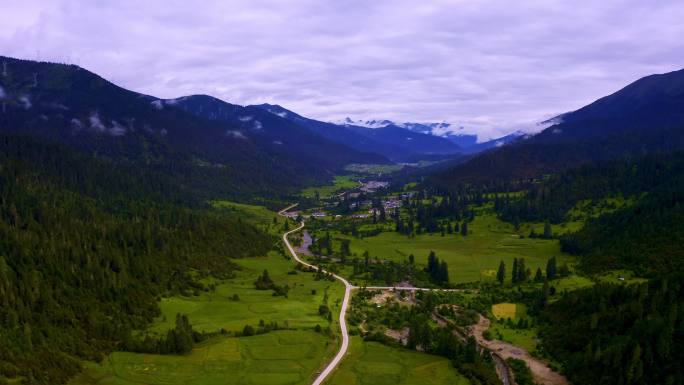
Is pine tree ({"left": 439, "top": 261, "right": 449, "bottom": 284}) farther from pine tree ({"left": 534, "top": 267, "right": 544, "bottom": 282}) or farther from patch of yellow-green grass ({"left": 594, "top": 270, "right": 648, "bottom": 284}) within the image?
patch of yellow-green grass ({"left": 594, "top": 270, "right": 648, "bottom": 284})

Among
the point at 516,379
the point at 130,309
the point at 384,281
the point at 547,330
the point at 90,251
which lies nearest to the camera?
the point at 516,379

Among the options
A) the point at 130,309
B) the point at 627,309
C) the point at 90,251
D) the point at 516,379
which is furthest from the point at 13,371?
the point at 627,309

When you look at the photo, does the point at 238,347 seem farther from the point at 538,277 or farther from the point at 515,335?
the point at 538,277

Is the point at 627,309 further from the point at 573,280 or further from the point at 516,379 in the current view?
the point at 573,280

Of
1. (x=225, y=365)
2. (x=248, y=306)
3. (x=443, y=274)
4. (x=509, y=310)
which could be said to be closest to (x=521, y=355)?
(x=509, y=310)

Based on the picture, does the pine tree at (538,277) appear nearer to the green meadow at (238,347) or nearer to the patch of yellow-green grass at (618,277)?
the patch of yellow-green grass at (618,277)

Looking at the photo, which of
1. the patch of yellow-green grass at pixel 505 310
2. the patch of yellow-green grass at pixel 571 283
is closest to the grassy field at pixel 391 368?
the patch of yellow-green grass at pixel 505 310

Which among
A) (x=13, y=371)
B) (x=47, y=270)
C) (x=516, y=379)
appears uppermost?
(x=47, y=270)
